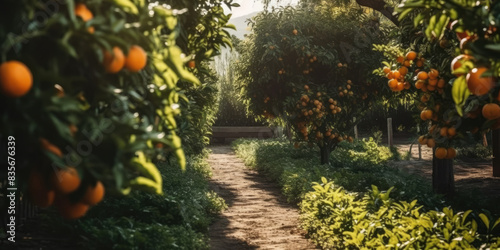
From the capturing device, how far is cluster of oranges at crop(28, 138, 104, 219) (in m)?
1.34

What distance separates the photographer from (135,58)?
4.74 ft

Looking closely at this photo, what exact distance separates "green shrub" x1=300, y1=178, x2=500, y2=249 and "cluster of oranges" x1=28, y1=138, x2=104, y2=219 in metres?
3.05

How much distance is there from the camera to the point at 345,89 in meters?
9.22

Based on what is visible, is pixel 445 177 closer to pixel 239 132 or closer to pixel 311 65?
pixel 311 65

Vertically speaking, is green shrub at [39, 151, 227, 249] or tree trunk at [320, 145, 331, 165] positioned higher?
tree trunk at [320, 145, 331, 165]

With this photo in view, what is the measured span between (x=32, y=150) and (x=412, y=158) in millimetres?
14442

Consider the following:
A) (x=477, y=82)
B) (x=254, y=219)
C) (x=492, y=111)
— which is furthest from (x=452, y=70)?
(x=254, y=219)

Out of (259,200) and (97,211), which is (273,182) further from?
(97,211)

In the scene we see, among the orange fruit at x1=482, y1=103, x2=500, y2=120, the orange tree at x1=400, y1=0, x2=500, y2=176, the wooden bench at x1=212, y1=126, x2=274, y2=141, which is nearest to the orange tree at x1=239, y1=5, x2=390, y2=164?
the orange fruit at x1=482, y1=103, x2=500, y2=120

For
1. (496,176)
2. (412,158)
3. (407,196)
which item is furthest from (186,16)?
(412,158)

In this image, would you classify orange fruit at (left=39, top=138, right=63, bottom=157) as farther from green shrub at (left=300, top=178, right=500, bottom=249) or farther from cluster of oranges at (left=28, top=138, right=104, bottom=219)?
green shrub at (left=300, top=178, right=500, bottom=249)

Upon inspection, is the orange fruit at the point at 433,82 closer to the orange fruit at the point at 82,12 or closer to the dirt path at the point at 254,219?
the orange fruit at the point at 82,12

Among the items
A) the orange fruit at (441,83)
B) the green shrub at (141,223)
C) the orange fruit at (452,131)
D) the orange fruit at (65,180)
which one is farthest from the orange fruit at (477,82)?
the green shrub at (141,223)

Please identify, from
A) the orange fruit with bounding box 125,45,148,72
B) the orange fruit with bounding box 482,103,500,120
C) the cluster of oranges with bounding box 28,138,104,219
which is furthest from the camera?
the orange fruit with bounding box 482,103,500,120
